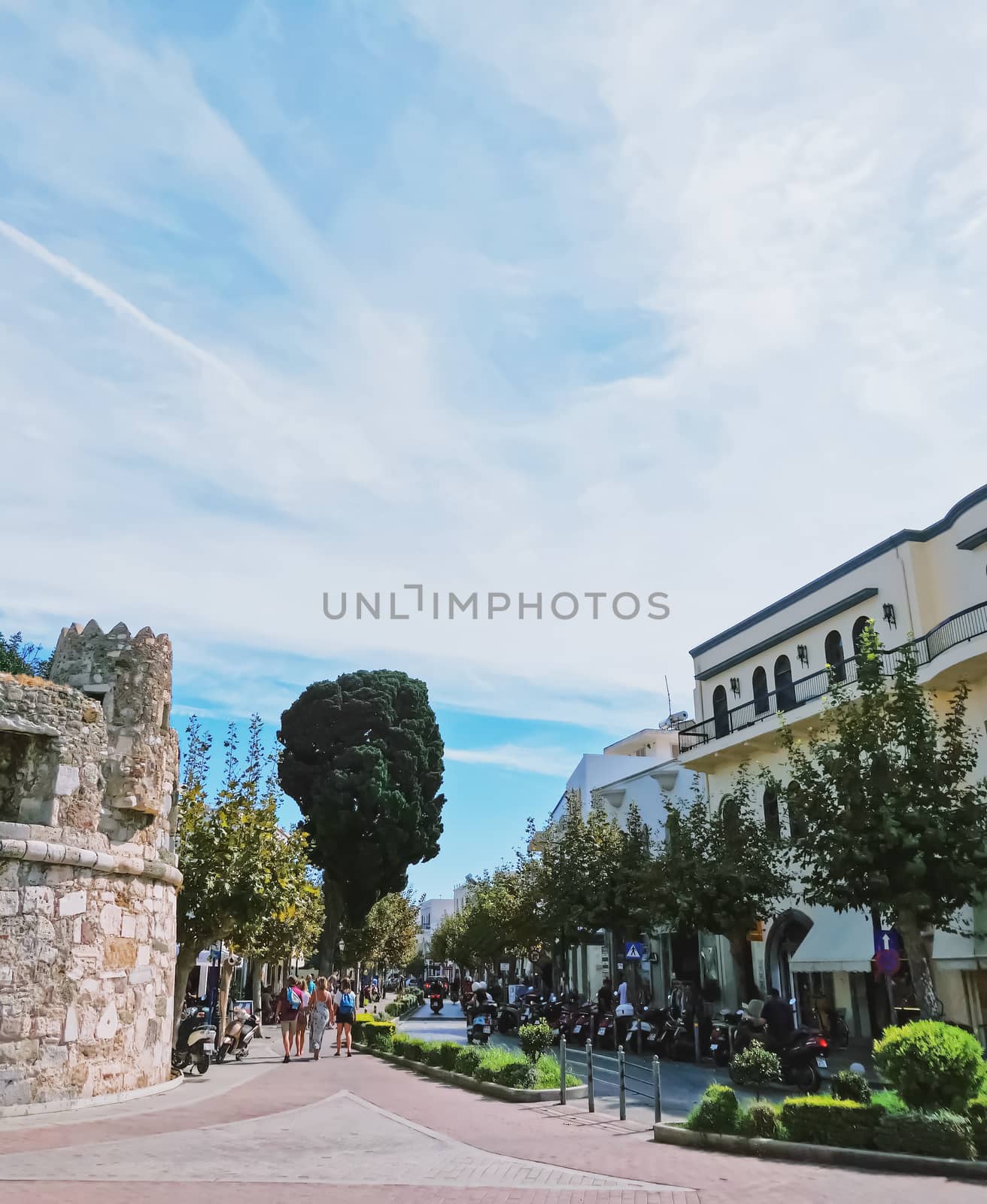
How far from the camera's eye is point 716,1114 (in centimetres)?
1013

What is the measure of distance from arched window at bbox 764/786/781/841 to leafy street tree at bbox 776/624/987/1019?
893 cm

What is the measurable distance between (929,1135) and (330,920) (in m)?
33.6

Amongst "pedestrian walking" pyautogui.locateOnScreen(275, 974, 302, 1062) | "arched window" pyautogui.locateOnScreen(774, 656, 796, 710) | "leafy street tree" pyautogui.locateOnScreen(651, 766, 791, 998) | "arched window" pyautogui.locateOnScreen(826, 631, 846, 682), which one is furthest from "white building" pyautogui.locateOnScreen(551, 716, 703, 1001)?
"pedestrian walking" pyautogui.locateOnScreen(275, 974, 302, 1062)

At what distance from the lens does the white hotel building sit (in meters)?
21.2

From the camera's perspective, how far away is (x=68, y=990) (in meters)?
12.4

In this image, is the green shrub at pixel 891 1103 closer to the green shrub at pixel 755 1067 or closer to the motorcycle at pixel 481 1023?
the green shrub at pixel 755 1067

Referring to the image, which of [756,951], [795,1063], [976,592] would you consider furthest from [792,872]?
[795,1063]

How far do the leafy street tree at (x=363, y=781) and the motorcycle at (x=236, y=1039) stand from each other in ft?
57.0

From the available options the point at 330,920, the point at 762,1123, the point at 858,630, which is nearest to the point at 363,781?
the point at 330,920

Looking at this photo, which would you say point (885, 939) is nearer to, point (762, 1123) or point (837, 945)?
point (837, 945)

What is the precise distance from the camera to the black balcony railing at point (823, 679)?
2147 centimetres

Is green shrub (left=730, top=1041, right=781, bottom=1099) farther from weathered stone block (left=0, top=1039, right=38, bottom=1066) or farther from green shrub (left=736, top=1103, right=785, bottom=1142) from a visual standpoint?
weathered stone block (left=0, top=1039, right=38, bottom=1066)

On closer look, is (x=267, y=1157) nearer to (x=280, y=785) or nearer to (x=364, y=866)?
(x=364, y=866)

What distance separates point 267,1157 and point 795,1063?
9.15 metres
